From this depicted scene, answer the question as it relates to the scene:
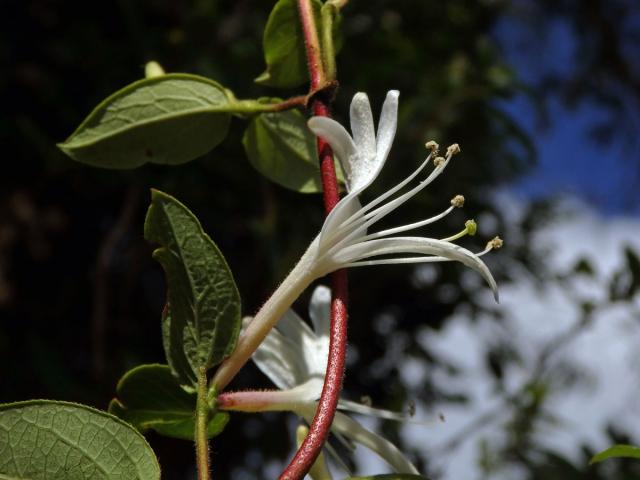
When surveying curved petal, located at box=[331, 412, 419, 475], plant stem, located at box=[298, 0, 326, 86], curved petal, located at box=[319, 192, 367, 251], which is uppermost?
plant stem, located at box=[298, 0, 326, 86]

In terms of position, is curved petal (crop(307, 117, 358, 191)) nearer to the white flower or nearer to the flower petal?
the white flower

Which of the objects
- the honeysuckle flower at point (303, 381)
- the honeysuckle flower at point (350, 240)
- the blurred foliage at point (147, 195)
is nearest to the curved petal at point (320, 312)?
the honeysuckle flower at point (303, 381)

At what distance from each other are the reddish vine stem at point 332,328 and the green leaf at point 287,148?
0.06 metres

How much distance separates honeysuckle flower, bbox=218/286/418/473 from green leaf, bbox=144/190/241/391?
0.08ft

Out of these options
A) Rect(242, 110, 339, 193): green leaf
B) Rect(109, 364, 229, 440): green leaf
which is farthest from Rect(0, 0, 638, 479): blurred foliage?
Rect(109, 364, 229, 440): green leaf

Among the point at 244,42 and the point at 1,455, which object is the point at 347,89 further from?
the point at 1,455

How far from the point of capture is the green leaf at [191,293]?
0.38m

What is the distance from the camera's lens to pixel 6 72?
4.03ft

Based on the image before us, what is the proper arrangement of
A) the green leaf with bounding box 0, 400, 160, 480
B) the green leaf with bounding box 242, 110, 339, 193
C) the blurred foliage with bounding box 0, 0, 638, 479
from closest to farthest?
the green leaf with bounding box 0, 400, 160, 480, the green leaf with bounding box 242, 110, 339, 193, the blurred foliage with bounding box 0, 0, 638, 479

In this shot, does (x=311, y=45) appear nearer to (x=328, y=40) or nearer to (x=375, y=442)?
(x=328, y=40)

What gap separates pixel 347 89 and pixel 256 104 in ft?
2.75

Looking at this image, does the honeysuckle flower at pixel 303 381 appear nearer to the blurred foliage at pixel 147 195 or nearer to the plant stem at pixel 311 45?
the plant stem at pixel 311 45

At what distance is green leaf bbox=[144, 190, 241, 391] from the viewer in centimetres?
38

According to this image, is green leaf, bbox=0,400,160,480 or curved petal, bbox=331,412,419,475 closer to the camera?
green leaf, bbox=0,400,160,480
